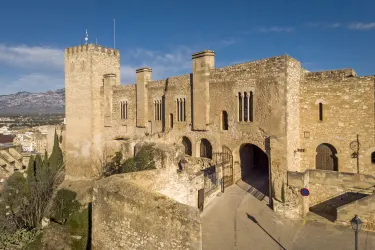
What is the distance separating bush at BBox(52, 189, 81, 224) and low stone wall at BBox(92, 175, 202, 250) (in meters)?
6.66

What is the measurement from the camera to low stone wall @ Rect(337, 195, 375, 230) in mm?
13312

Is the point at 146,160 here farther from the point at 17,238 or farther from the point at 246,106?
the point at 246,106

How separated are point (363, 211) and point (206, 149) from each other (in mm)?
10532

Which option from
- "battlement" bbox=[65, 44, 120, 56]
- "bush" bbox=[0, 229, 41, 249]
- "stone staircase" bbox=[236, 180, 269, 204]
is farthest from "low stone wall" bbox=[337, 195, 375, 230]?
"battlement" bbox=[65, 44, 120, 56]

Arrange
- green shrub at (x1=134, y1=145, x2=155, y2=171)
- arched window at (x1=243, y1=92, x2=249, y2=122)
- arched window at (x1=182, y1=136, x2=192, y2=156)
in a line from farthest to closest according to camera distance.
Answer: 1. arched window at (x1=182, y1=136, x2=192, y2=156)
2. arched window at (x1=243, y1=92, x2=249, y2=122)
3. green shrub at (x1=134, y1=145, x2=155, y2=171)

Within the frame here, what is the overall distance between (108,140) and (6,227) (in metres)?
13.2

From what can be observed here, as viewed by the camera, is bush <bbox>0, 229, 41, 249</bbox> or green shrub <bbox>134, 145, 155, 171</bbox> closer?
green shrub <bbox>134, 145, 155, 171</bbox>

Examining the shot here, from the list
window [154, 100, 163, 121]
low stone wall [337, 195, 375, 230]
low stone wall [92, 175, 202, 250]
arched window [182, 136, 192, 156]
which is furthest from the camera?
window [154, 100, 163, 121]

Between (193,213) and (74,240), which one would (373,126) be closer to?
(193,213)

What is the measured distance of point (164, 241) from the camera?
25.9ft

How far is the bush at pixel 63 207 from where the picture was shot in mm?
15742

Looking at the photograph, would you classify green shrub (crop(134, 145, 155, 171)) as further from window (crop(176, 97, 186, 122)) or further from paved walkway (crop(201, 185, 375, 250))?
window (crop(176, 97, 186, 122))

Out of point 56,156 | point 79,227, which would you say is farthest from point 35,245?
point 56,156

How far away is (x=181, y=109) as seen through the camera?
2222 centimetres
